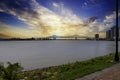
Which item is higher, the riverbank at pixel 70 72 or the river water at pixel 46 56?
the riverbank at pixel 70 72

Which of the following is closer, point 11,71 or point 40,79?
point 11,71

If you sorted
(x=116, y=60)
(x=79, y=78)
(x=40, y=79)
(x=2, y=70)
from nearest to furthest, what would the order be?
(x=2, y=70)
(x=79, y=78)
(x=40, y=79)
(x=116, y=60)

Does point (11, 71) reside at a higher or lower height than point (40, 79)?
higher

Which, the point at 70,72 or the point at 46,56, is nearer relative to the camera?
the point at 70,72

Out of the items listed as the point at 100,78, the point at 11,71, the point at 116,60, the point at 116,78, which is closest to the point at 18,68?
the point at 11,71

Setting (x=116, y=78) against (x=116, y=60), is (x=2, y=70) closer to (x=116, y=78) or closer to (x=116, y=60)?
(x=116, y=78)

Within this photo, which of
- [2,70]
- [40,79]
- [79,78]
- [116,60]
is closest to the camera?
[2,70]

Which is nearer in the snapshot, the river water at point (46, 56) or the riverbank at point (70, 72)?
the riverbank at point (70, 72)

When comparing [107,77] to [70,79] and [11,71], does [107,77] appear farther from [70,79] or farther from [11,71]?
[11,71]

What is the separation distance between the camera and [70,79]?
8.80 m

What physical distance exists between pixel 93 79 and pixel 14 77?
2905 mm

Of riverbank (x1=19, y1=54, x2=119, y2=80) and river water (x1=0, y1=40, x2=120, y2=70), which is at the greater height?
riverbank (x1=19, y1=54, x2=119, y2=80)

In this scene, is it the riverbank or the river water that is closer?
the riverbank

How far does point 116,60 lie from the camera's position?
1466cm
